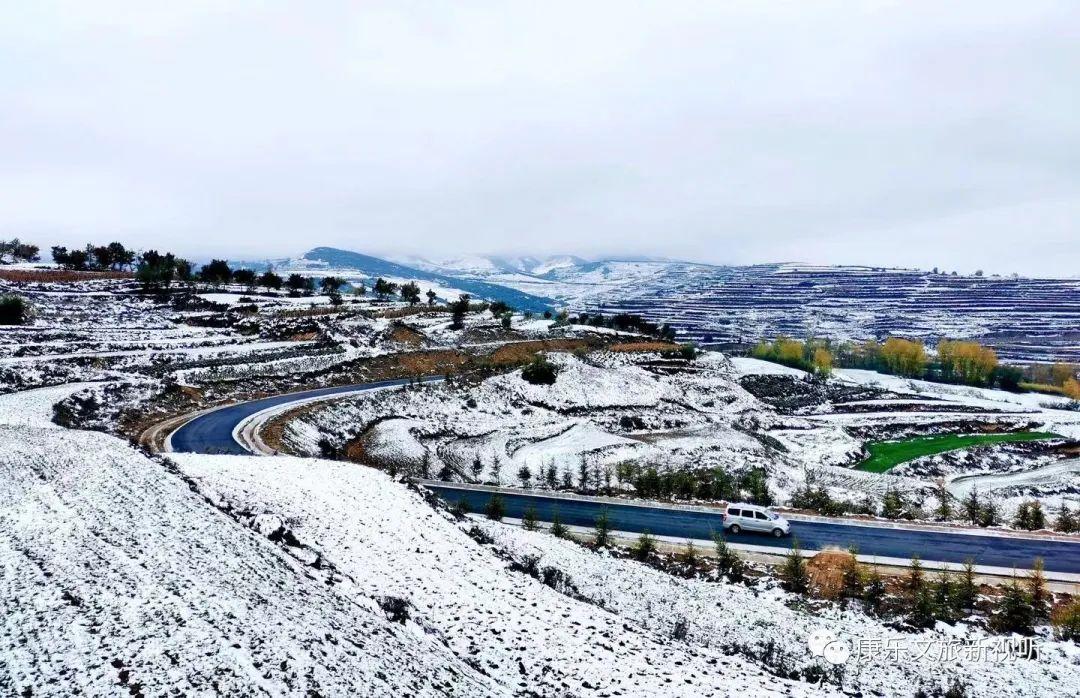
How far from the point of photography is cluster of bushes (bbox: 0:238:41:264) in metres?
108

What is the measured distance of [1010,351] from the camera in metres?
166

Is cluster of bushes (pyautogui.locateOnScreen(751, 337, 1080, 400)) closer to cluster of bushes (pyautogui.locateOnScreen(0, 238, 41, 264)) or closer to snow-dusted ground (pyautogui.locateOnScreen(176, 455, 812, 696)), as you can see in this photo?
snow-dusted ground (pyautogui.locateOnScreen(176, 455, 812, 696))

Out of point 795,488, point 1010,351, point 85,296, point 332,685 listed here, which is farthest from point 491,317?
point 1010,351

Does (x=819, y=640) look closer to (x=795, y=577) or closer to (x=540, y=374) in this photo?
(x=795, y=577)

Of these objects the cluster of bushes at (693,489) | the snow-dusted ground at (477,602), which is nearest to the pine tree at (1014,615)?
the snow-dusted ground at (477,602)

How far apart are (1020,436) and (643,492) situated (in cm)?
6641

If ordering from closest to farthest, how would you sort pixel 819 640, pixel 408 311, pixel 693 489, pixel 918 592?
pixel 819 640
pixel 918 592
pixel 693 489
pixel 408 311

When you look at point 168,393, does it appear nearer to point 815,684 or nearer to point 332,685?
point 332,685

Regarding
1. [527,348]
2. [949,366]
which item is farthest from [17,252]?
[949,366]

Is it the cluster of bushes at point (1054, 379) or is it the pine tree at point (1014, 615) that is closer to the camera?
the pine tree at point (1014, 615)

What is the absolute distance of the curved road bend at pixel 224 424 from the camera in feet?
100

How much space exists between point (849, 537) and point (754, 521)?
14.2 ft

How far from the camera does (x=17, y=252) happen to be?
358 ft

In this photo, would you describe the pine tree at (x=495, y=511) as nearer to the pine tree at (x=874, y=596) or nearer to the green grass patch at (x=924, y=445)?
the pine tree at (x=874, y=596)
